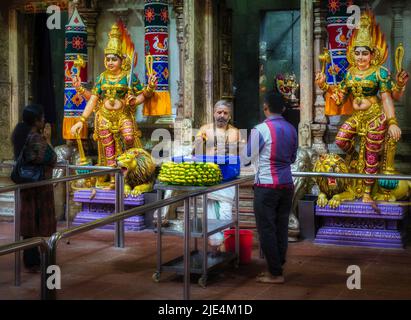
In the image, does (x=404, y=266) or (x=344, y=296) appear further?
(x=404, y=266)

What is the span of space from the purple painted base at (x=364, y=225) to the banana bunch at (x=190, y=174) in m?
2.26

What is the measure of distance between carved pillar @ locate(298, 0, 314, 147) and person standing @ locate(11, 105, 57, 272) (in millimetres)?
3374

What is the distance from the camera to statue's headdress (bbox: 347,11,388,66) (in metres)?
7.52

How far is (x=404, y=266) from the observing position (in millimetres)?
6402

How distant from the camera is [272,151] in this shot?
17.6 feet

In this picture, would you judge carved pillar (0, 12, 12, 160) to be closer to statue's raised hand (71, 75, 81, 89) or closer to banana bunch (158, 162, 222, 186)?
statue's raised hand (71, 75, 81, 89)

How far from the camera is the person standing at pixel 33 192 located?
20.0 feet

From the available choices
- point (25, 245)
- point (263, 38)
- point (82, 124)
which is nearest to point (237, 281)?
point (25, 245)

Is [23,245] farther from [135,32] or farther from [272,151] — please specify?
[135,32]

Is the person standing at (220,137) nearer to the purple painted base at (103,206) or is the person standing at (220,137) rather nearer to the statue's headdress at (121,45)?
the purple painted base at (103,206)

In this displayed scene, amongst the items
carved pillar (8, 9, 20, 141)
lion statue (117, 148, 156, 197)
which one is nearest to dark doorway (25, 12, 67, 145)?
carved pillar (8, 9, 20, 141)

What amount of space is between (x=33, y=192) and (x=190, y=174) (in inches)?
62.4

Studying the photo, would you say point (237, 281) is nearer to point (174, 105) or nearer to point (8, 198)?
point (174, 105)

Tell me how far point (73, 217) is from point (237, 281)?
13.4 ft
